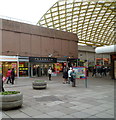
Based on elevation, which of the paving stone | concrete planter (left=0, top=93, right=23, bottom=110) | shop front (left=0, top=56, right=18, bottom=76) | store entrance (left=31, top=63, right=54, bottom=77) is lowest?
the paving stone

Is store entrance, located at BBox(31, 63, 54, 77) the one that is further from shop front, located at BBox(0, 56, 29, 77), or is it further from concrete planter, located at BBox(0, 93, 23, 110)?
concrete planter, located at BBox(0, 93, 23, 110)

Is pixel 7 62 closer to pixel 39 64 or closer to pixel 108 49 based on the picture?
pixel 39 64

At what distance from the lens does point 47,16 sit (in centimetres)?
4019

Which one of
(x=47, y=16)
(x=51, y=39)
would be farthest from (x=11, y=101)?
(x=47, y=16)

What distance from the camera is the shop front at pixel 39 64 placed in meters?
25.8

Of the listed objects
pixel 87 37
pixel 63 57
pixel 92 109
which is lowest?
pixel 92 109

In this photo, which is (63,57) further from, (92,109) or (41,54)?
(92,109)

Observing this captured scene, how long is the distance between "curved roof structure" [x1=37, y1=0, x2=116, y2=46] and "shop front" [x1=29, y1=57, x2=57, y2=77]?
15046mm

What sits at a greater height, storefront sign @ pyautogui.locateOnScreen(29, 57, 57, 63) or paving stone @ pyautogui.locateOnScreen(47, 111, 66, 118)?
storefront sign @ pyautogui.locateOnScreen(29, 57, 57, 63)

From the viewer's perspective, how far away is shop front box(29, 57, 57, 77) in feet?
84.5

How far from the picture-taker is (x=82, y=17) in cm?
4075

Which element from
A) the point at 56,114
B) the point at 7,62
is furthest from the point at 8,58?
the point at 56,114

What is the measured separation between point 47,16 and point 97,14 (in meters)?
13.3

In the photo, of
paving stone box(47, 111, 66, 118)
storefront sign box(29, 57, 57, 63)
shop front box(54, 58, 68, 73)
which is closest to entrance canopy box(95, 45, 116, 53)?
storefront sign box(29, 57, 57, 63)
